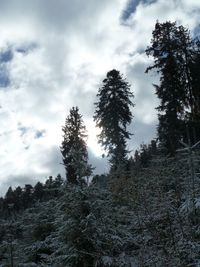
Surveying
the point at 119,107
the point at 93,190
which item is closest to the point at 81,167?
the point at 93,190

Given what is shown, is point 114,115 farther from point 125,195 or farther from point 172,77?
point 125,195

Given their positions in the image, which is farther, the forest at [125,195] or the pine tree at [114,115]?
the pine tree at [114,115]

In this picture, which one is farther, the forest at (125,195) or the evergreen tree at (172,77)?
the evergreen tree at (172,77)

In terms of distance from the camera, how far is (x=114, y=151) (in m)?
33.5

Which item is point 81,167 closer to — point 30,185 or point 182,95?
point 182,95

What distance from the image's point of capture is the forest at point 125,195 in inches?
393

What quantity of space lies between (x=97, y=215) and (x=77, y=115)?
81.8 feet

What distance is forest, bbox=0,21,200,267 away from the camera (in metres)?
9.98

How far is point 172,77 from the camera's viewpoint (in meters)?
30.3

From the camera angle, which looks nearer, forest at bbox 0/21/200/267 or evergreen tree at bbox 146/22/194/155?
forest at bbox 0/21/200/267

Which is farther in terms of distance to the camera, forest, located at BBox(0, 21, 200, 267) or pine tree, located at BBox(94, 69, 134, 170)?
pine tree, located at BBox(94, 69, 134, 170)

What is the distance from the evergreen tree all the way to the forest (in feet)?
0.26

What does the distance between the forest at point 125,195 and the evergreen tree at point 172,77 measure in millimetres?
79

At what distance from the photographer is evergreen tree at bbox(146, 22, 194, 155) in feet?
95.2
